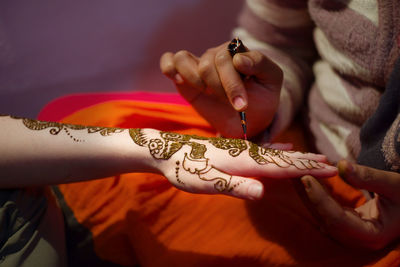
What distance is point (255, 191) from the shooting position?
47 centimetres

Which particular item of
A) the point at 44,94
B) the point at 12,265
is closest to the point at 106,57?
the point at 44,94

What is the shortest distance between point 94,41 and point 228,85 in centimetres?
83

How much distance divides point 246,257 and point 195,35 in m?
0.93

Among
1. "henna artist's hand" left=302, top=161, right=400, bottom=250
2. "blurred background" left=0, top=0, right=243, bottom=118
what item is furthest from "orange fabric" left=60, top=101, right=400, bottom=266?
"blurred background" left=0, top=0, right=243, bottom=118

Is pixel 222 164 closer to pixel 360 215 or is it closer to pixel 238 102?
pixel 238 102

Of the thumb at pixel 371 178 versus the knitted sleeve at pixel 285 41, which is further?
the knitted sleeve at pixel 285 41

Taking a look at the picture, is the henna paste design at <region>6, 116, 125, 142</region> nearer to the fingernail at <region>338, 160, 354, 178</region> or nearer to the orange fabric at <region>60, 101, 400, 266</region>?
the orange fabric at <region>60, 101, 400, 266</region>

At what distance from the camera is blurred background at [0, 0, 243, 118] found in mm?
1125

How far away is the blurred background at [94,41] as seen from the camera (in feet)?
3.69

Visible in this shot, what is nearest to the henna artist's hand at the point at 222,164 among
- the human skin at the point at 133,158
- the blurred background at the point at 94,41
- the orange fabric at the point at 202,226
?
the human skin at the point at 133,158

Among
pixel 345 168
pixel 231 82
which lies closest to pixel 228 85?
pixel 231 82

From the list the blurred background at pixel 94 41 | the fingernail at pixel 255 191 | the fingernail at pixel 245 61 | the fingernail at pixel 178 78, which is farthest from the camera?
the blurred background at pixel 94 41

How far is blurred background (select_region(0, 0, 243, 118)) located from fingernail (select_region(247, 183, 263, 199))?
862 mm

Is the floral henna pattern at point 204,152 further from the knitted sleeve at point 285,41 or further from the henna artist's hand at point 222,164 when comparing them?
the knitted sleeve at point 285,41
